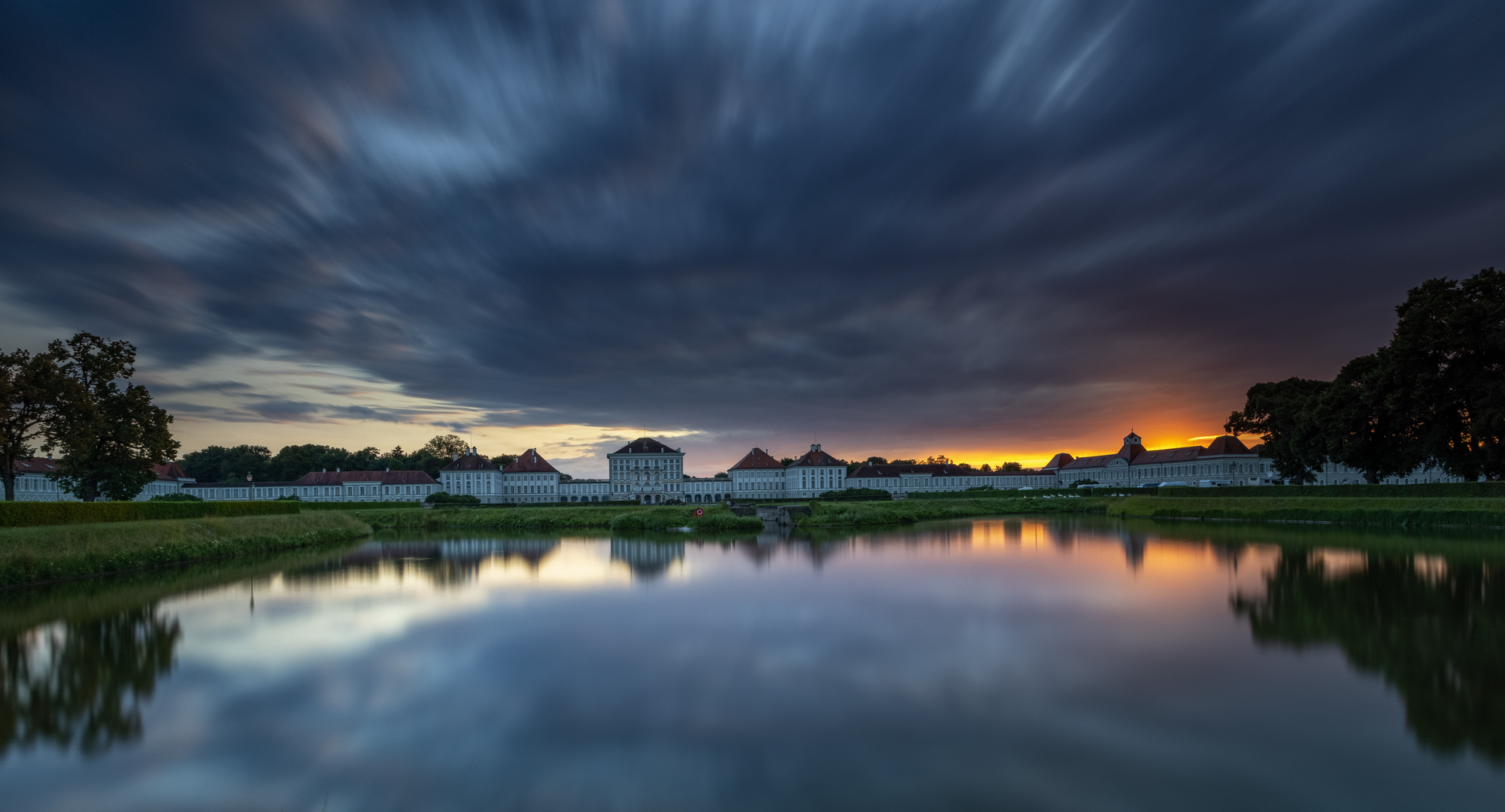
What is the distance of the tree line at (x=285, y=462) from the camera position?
7450cm

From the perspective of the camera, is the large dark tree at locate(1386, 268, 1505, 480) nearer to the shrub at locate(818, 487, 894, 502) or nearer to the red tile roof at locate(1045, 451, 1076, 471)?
the shrub at locate(818, 487, 894, 502)

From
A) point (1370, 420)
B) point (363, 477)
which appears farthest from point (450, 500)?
point (1370, 420)

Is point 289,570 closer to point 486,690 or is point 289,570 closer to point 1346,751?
point 486,690

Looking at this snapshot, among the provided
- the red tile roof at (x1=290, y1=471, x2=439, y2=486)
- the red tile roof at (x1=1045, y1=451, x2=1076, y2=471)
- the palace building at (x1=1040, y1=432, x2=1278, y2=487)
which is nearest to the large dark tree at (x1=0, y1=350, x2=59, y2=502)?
the red tile roof at (x1=290, y1=471, x2=439, y2=486)

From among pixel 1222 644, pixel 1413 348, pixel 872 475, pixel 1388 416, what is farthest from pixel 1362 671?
pixel 872 475

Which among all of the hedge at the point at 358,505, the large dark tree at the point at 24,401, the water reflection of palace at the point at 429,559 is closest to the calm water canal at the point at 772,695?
the water reflection of palace at the point at 429,559

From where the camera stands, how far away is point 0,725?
674cm

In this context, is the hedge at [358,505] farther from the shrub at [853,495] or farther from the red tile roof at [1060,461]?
the red tile roof at [1060,461]

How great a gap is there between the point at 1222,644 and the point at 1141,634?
1.01 metres

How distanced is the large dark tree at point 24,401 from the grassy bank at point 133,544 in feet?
19.9

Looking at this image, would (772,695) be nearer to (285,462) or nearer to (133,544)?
(133,544)

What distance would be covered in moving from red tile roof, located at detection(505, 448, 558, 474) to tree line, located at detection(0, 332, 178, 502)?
42579 millimetres

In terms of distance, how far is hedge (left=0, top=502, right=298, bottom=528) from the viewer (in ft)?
61.6

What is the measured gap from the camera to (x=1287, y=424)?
130 feet
